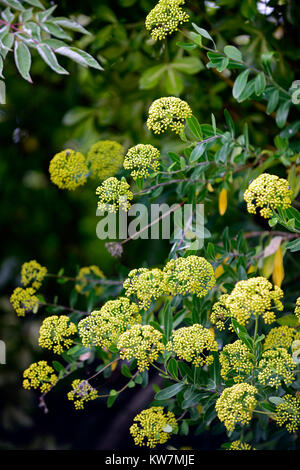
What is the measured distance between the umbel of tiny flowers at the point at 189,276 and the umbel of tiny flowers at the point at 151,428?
176 mm

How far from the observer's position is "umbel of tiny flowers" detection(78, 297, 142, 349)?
25.2 inches

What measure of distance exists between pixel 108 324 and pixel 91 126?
796 millimetres

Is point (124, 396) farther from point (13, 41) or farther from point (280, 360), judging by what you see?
point (13, 41)

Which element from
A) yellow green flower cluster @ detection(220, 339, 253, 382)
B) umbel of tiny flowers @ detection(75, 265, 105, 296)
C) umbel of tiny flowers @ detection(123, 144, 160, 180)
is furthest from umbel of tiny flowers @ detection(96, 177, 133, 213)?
umbel of tiny flowers @ detection(75, 265, 105, 296)

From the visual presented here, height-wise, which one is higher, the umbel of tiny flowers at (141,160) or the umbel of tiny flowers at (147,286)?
the umbel of tiny flowers at (141,160)

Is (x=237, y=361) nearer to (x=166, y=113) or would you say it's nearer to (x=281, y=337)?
A: (x=281, y=337)

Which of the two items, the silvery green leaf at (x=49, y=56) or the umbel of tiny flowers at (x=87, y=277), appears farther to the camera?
the umbel of tiny flowers at (x=87, y=277)

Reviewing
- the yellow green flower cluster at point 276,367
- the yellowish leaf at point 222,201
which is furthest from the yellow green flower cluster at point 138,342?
the yellowish leaf at point 222,201

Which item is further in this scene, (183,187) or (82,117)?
(82,117)

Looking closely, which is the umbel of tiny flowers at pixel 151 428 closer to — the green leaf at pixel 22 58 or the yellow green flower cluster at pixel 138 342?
the yellow green flower cluster at pixel 138 342

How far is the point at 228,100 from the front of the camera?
1070 millimetres

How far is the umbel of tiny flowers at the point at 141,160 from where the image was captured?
67 centimetres
